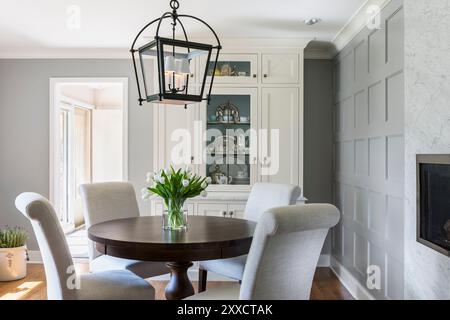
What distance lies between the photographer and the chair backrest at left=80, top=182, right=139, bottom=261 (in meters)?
2.91

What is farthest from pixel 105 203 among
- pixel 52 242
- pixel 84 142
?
pixel 84 142

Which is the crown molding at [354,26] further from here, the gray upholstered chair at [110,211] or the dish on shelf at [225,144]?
the gray upholstered chair at [110,211]

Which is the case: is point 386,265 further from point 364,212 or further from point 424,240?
point 424,240

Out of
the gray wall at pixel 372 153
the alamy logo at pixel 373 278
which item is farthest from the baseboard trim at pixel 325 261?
the alamy logo at pixel 373 278

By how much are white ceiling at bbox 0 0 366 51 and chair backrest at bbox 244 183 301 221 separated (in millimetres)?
1358

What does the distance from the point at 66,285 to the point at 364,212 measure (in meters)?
2.28

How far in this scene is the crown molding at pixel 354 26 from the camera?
2.87 meters

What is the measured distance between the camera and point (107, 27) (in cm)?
350

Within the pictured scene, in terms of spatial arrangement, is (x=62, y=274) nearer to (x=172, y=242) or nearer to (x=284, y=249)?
(x=172, y=242)

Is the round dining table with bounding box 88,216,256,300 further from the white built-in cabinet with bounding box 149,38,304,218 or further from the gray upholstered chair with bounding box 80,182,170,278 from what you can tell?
the white built-in cabinet with bounding box 149,38,304,218

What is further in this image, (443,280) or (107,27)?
(107,27)

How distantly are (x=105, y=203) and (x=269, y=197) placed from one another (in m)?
1.23

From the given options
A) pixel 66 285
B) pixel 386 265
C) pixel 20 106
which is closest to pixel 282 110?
pixel 386 265

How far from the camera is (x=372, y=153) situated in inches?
119
